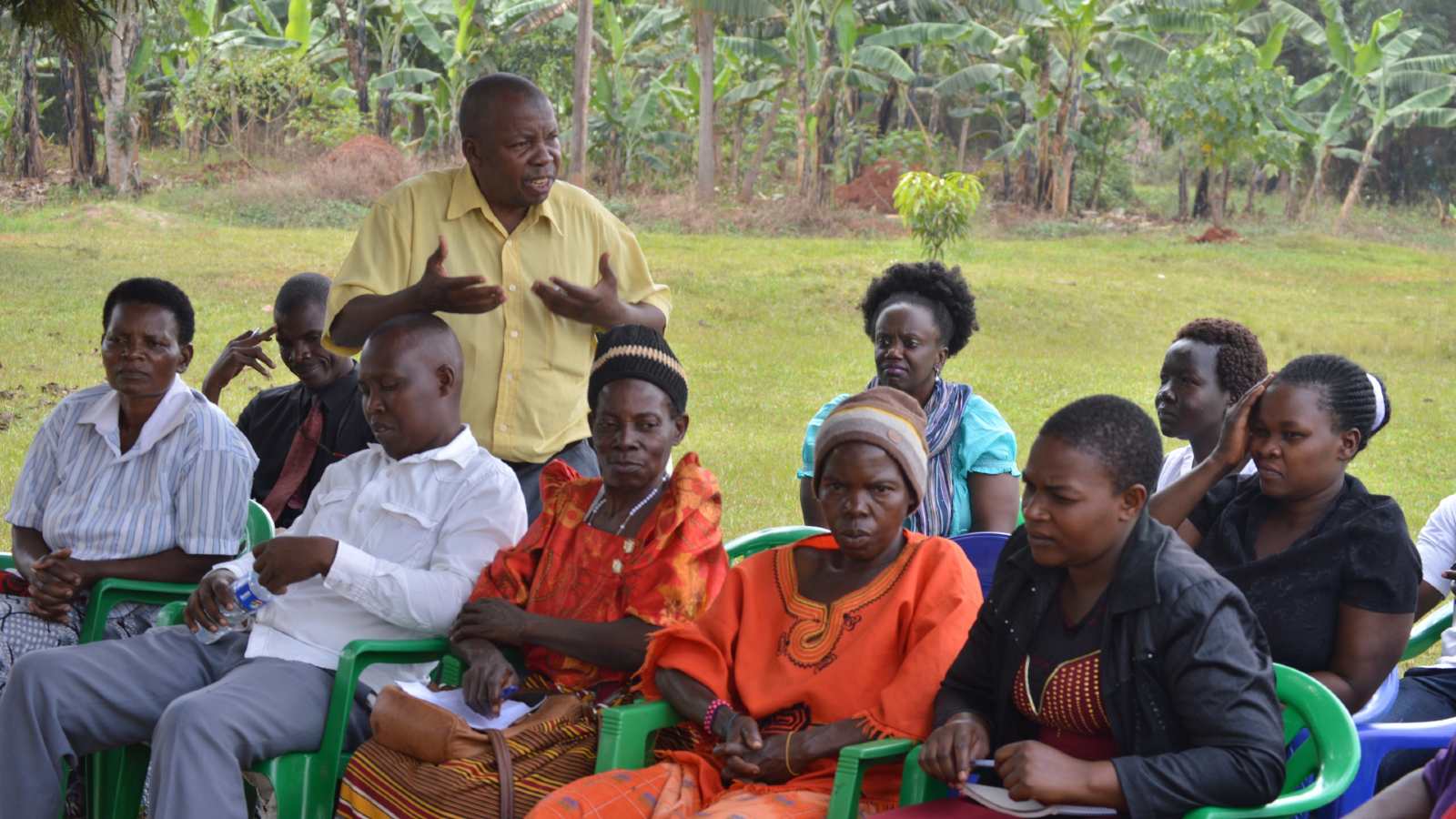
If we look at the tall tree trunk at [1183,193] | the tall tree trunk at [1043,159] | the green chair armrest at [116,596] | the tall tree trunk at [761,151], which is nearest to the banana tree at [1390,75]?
the tall tree trunk at [1183,193]

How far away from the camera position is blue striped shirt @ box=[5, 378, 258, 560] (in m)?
4.02

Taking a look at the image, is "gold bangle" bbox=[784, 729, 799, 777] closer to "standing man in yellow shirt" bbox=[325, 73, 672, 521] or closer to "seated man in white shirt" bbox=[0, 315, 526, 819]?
"seated man in white shirt" bbox=[0, 315, 526, 819]

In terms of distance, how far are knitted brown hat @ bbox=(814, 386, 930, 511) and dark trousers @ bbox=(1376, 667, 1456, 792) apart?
124 cm

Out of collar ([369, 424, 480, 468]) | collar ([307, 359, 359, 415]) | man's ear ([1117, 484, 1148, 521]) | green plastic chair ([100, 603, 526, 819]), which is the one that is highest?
man's ear ([1117, 484, 1148, 521])

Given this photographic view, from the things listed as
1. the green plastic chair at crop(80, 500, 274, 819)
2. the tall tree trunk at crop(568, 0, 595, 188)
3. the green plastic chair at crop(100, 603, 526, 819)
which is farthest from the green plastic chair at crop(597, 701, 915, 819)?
the tall tree trunk at crop(568, 0, 595, 188)

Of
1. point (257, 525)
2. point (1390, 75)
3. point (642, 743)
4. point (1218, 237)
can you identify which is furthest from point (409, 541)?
point (1390, 75)

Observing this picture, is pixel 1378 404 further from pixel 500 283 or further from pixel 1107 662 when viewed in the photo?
pixel 500 283

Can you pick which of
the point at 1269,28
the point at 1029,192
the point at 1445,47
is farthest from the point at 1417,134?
→ the point at 1029,192

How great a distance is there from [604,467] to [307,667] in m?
0.85

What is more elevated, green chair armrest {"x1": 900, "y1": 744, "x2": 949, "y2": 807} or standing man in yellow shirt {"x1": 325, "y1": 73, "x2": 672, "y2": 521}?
standing man in yellow shirt {"x1": 325, "y1": 73, "x2": 672, "y2": 521}

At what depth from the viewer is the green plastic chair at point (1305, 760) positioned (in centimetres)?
245

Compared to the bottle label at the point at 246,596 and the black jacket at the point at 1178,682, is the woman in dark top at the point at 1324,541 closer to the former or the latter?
the black jacket at the point at 1178,682

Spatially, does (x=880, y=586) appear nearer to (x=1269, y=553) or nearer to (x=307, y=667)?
(x=1269, y=553)

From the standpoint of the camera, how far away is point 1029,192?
21953mm
